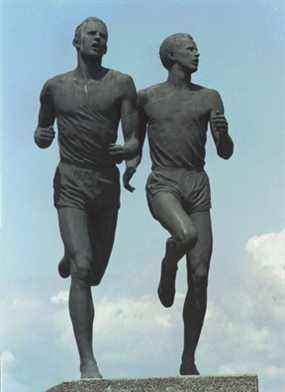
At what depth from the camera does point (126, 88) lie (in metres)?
12.2

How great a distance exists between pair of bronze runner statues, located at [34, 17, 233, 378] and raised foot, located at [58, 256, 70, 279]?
0.01m

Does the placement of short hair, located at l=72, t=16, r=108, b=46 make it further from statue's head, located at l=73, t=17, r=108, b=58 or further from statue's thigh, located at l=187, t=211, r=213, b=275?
statue's thigh, located at l=187, t=211, r=213, b=275

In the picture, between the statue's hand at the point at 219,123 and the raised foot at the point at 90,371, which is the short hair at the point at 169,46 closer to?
the statue's hand at the point at 219,123

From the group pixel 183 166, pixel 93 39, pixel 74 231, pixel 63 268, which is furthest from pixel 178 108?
pixel 63 268

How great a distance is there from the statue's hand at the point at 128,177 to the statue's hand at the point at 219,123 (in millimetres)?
1025

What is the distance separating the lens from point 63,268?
1228 centimetres

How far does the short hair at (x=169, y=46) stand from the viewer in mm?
12719

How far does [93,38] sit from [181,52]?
1.04 metres

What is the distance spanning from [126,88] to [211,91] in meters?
1.04

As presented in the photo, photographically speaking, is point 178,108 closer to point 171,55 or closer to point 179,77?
point 179,77

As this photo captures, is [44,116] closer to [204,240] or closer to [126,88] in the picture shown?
[126,88]

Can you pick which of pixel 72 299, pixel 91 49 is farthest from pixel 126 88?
pixel 72 299

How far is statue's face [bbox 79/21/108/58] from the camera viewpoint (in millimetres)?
12242

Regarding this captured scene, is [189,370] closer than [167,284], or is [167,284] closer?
[189,370]
